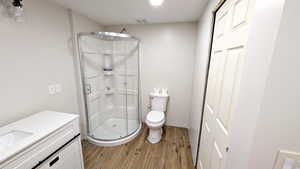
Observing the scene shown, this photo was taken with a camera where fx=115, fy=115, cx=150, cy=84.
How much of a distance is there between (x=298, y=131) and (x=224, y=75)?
1.75 ft

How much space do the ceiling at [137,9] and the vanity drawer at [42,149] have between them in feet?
5.26

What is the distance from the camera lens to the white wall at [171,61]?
2.35 meters

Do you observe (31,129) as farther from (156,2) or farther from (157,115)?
(156,2)

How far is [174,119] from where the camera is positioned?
274 cm

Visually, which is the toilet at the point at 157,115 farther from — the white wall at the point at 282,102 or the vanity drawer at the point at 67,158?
the white wall at the point at 282,102

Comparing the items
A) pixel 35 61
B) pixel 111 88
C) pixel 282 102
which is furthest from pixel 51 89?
pixel 282 102

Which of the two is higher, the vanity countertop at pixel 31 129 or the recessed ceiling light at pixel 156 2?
the recessed ceiling light at pixel 156 2

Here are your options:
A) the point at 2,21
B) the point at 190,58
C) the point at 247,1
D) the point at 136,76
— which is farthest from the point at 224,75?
→ the point at 2,21

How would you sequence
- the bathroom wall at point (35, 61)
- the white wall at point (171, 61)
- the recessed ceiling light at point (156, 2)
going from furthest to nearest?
1. the white wall at point (171, 61)
2. the recessed ceiling light at point (156, 2)
3. the bathroom wall at point (35, 61)

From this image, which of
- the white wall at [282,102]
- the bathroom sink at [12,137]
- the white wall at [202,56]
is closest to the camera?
the white wall at [282,102]

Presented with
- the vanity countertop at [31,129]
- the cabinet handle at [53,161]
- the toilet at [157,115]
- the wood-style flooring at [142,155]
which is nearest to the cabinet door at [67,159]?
the cabinet handle at [53,161]

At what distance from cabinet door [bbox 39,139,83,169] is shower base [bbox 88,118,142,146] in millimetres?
676

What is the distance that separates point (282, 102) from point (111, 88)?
276 centimetres

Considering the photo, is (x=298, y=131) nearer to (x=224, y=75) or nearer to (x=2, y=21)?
(x=224, y=75)
